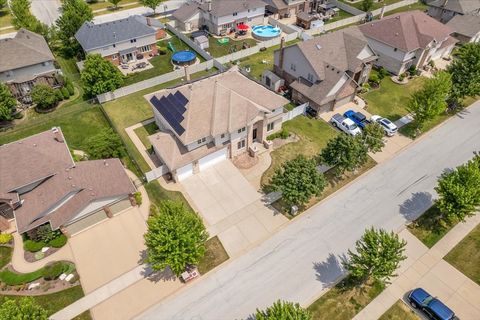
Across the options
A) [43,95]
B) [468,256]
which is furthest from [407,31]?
[43,95]

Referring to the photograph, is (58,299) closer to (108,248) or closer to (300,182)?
(108,248)

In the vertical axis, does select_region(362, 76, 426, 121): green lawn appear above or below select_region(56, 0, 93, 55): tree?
below

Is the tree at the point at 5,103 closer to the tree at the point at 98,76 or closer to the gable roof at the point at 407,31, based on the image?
the tree at the point at 98,76

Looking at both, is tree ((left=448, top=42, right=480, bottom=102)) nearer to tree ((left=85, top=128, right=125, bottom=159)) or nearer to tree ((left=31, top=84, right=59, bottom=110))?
tree ((left=85, top=128, right=125, bottom=159))

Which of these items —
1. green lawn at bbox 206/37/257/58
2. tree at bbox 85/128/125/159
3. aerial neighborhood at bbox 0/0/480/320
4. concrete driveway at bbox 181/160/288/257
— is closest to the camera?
aerial neighborhood at bbox 0/0/480/320

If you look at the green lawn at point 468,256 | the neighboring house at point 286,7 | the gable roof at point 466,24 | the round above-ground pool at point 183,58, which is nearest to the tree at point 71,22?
the round above-ground pool at point 183,58

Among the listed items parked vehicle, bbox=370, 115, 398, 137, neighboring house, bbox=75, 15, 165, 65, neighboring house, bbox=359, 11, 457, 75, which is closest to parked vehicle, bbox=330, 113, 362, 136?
parked vehicle, bbox=370, 115, 398, 137
